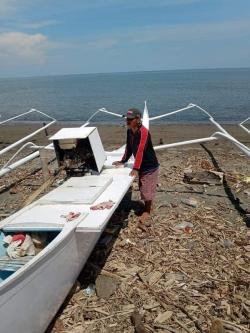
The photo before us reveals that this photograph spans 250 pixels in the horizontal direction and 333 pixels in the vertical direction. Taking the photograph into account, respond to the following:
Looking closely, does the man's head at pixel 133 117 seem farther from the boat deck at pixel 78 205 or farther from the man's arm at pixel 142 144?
the boat deck at pixel 78 205

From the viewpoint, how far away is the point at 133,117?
6.25 meters

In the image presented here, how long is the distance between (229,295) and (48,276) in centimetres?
224

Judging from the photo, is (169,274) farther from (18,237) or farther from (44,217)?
(18,237)

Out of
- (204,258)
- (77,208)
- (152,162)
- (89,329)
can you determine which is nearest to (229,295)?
(204,258)

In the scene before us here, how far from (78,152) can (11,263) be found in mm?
2920

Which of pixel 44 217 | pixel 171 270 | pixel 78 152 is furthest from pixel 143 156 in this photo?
pixel 44 217

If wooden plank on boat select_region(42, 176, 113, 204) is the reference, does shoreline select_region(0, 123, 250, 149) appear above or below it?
below

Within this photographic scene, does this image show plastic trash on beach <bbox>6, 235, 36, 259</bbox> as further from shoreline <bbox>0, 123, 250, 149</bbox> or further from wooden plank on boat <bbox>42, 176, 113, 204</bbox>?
shoreline <bbox>0, 123, 250, 149</bbox>

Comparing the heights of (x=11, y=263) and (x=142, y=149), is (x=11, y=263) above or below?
below

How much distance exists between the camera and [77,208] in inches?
205

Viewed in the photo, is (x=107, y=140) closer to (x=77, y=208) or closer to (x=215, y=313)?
(x=77, y=208)

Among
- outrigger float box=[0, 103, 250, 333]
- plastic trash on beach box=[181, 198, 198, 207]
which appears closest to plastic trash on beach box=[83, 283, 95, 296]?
outrigger float box=[0, 103, 250, 333]

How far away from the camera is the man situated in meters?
6.29

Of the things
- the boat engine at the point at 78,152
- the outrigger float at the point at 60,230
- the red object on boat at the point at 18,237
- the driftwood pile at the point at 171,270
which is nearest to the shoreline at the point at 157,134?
the driftwood pile at the point at 171,270
